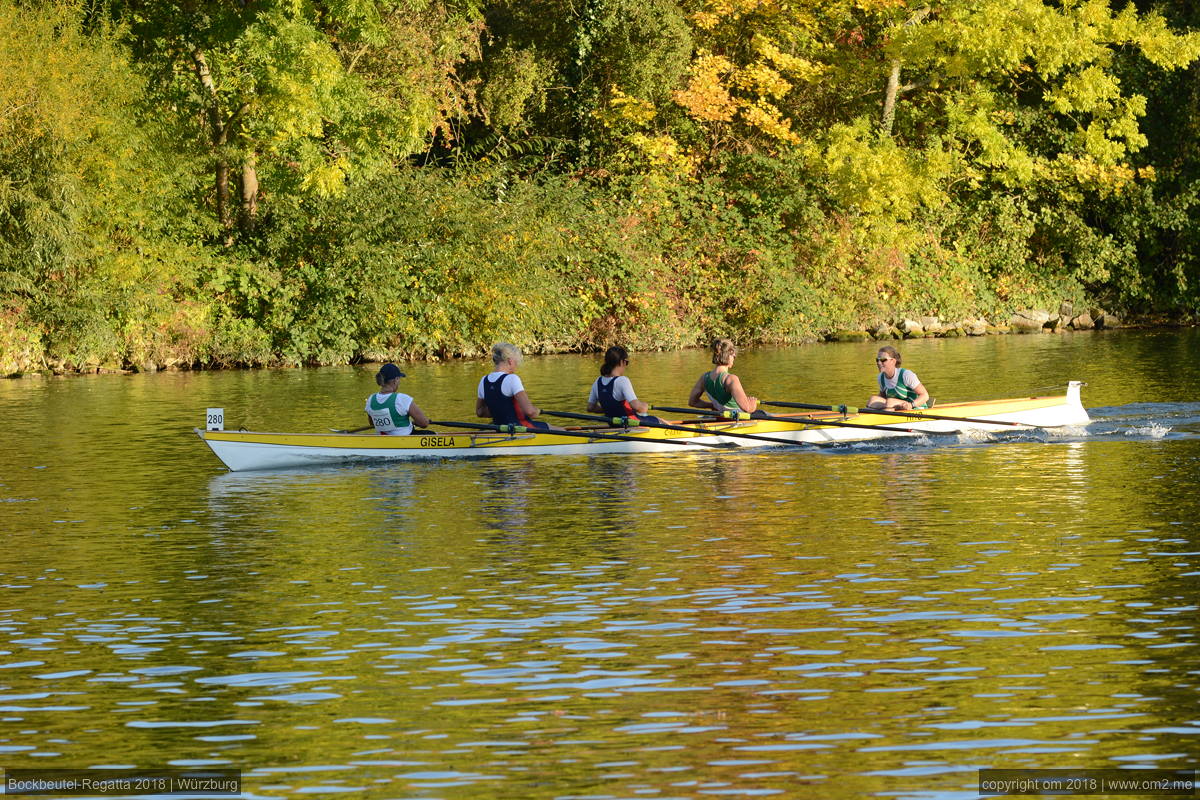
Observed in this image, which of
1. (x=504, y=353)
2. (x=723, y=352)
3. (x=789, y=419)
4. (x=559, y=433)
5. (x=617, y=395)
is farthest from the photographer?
(x=789, y=419)

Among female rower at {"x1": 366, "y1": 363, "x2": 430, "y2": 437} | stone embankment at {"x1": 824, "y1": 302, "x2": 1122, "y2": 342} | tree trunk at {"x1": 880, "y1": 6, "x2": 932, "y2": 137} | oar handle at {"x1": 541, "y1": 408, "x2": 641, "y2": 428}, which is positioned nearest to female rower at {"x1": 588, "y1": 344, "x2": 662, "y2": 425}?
oar handle at {"x1": 541, "y1": 408, "x2": 641, "y2": 428}

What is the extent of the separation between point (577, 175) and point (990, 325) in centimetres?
1242

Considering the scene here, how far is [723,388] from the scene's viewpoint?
21.1 metres

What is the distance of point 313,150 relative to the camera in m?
38.5

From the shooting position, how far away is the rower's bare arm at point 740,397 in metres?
20.8

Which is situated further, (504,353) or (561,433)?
(561,433)

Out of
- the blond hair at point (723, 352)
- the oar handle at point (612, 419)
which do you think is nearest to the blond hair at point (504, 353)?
the oar handle at point (612, 419)

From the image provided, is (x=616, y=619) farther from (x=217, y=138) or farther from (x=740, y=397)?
(x=217, y=138)

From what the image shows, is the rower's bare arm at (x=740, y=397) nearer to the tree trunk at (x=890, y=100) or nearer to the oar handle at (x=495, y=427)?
the oar handle at (x=495, y=427)

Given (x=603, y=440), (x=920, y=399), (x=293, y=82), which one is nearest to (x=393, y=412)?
(x=603, y=440)

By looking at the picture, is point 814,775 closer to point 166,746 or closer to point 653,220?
point 166,746

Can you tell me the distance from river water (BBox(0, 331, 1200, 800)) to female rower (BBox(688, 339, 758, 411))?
2.34 feet

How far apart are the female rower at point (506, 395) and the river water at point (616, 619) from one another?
0.69 meters

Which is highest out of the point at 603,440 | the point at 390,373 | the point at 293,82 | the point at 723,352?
the point at 293,82
